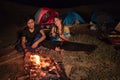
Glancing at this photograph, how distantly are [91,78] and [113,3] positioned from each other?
715 centimetres

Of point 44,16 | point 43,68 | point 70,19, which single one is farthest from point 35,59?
point 70,19

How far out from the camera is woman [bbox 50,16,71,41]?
24.3 feet

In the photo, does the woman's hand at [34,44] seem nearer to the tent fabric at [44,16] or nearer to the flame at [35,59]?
the flame at [35,59]

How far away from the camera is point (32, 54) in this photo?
6840mm

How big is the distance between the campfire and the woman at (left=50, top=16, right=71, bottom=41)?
100cm

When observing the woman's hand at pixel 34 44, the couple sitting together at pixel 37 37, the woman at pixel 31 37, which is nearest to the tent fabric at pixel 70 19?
the couple sitting together at pixel 37 37

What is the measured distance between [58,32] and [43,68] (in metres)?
1.90

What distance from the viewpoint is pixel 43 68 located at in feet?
19.5

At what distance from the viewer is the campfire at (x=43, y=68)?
219 inches

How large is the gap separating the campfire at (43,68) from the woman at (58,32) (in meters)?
1.00

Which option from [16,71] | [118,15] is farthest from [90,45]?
[118,15]

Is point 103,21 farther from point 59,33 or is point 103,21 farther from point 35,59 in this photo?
point 35,59

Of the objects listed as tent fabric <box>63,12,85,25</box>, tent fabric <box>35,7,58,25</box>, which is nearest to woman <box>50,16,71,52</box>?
tent fabric <box>35,7,58,25</box>

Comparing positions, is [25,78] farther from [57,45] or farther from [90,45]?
[90,45]
